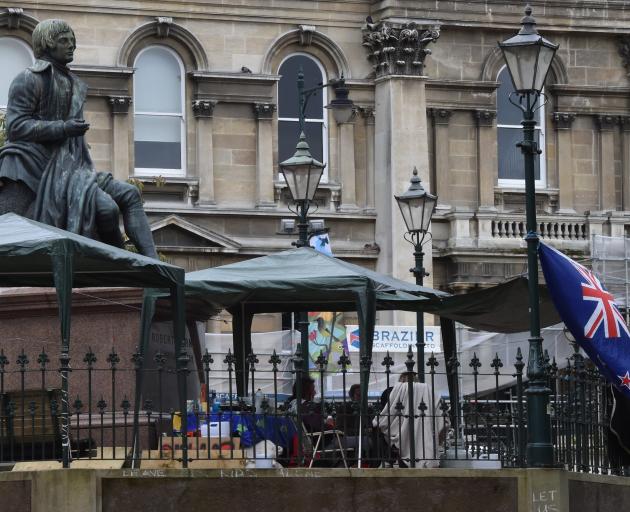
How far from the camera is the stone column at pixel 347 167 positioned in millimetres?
52156

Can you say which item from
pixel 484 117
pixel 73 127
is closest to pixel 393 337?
pixel 484 117

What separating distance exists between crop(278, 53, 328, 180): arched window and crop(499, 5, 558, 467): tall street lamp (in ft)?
96.4

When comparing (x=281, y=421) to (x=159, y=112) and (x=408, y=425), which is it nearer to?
(x=408, y=425)

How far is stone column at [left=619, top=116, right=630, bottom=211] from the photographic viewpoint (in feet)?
179

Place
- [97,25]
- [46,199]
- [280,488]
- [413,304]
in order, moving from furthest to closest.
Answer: [97,25]
[413,304]
[46,199]
[280,488]

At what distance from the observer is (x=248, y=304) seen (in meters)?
25.9

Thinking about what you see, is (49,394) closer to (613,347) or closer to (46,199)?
(46,199)

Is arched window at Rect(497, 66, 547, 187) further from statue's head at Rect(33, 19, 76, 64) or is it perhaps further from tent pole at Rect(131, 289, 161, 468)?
statue's head at Rect(33, 19, 76, 64)

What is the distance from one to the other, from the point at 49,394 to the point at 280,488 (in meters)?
2.00

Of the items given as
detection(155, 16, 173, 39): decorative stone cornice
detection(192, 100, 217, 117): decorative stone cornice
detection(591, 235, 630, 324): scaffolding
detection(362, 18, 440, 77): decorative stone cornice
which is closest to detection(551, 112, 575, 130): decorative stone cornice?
detection(591, 235, 630, 324): scaffolding

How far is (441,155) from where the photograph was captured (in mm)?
52906

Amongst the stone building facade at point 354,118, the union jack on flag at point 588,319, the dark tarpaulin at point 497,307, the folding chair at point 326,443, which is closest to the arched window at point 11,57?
the stone building facade at point 354,118

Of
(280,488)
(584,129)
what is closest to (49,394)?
(280,488)

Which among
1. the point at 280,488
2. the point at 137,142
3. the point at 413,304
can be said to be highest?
the point at 137,142
